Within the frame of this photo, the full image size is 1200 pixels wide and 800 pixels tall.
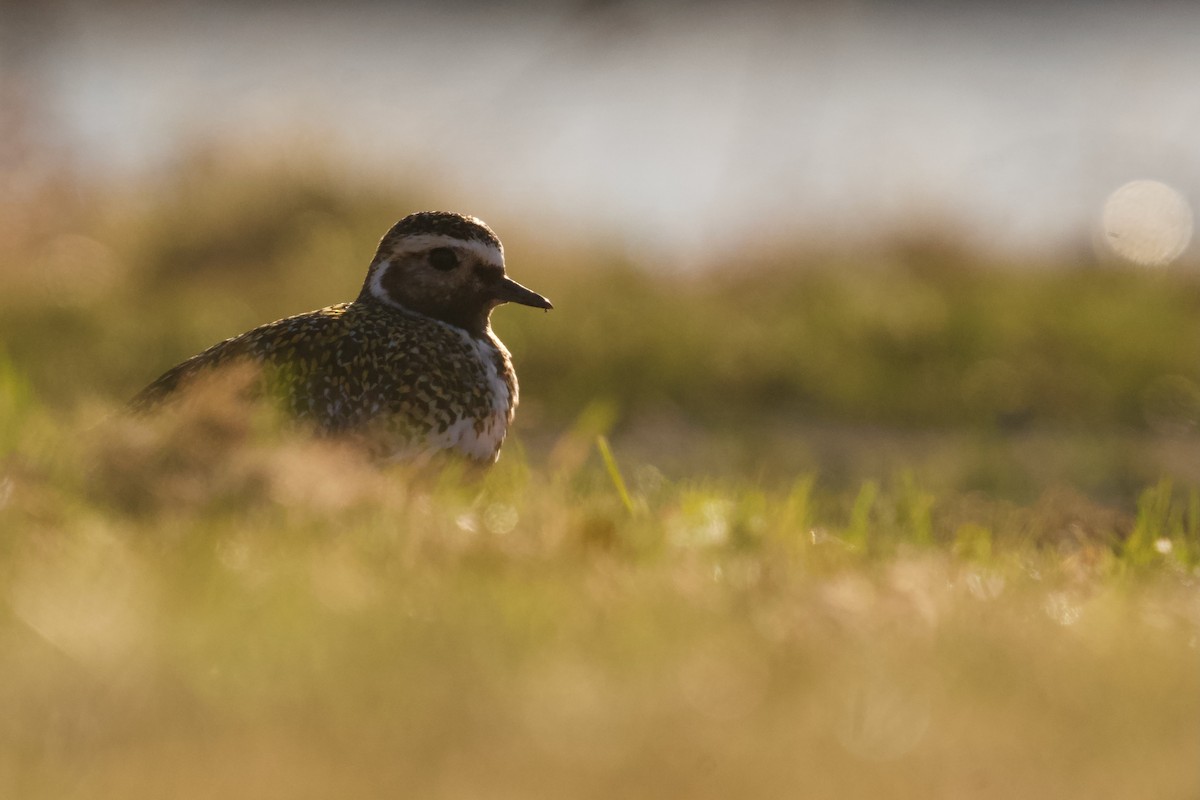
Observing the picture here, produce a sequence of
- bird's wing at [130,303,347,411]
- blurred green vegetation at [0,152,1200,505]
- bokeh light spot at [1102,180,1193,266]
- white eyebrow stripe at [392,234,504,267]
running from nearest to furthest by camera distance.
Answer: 1. bird's wing at [130,303,347,411]
2. white eyebrow stripe at [392,234,504,267]
3. blurred green vegetation at [0,152,1200,505]
4. bokeh light spot at [1102,180,1193,266]

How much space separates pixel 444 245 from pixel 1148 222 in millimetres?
11715

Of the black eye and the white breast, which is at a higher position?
the black eye

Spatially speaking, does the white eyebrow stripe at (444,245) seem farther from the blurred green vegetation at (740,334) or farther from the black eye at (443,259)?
the blurred green vegetation at (740,334)

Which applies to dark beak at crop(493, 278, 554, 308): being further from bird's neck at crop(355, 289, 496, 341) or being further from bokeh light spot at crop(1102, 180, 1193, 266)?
bokeh light spot at crop(1102, 180, 1193, 266)

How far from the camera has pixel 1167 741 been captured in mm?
3547

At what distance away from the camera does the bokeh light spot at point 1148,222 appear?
51.8ft

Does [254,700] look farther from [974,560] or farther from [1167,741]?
[974,560]

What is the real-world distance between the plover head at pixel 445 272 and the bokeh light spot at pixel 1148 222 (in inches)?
405

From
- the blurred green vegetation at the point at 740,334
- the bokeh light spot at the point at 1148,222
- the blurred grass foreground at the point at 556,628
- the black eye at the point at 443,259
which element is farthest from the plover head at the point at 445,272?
the bokeh light spot at the point at 1148,222

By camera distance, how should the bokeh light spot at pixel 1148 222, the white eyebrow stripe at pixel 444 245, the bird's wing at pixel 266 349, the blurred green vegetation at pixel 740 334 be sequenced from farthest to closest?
1. the bokeh light spot at pixel 1148 222
2. the blurred green vegetation at pixel 740 334
3. the white eyebrow stripe at pixel 444 245
4. the bird's wing at pixel 266 349

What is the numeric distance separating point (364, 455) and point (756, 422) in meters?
6.23

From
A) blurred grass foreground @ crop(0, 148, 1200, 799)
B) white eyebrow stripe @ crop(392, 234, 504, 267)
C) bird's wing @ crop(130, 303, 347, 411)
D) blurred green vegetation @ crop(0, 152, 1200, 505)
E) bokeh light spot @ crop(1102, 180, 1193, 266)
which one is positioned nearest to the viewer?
blurred grass foreground @ crop(0, 148, 1200, 799)

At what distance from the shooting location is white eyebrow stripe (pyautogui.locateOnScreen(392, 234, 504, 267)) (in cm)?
676

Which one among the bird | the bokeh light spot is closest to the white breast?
the bird
